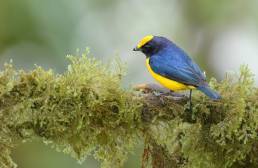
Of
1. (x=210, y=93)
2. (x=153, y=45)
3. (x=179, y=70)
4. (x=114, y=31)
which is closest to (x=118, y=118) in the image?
(x=210, y=93)

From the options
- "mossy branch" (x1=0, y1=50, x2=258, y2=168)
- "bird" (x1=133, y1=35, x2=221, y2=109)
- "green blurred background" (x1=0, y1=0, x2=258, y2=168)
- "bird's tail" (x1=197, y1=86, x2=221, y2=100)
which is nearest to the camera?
"mossy branch" (x1=0, y1=50, x2=258, y2=168)

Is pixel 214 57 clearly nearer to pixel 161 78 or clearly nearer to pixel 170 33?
pixel 170 33

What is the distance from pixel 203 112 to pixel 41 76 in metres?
0.97

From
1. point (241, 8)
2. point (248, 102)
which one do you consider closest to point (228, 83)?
point (248, 102)

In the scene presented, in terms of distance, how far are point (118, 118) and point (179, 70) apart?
29.5 inches

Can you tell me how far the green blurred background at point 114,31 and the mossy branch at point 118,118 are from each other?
9.83 feet

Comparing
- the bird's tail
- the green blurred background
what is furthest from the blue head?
the green blurred background

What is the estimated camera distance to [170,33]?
892 cm

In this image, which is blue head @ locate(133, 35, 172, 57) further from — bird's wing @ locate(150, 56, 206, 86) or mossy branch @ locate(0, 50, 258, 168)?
mossy branch @ locate(0, 50, 258, 168)

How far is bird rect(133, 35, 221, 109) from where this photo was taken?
4.73 meters

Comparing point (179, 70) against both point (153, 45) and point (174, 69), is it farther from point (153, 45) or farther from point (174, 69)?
point (153, 45)

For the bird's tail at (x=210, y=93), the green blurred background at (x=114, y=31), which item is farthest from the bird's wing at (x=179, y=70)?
the green blurred background at (x=114, y=31)

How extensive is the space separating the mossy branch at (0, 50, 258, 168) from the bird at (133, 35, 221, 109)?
0.14 metres

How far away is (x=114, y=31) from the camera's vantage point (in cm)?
855
